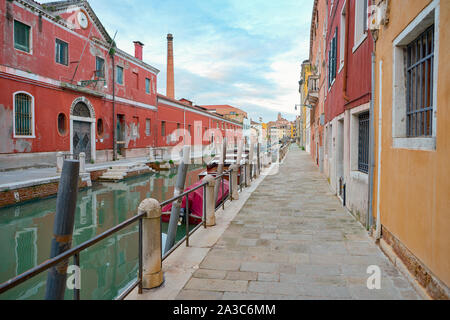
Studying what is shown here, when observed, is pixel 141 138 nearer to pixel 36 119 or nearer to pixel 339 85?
pixel 36 119

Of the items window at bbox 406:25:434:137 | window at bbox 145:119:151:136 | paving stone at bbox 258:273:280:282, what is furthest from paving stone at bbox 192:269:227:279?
window at bbox 145:119:151:136

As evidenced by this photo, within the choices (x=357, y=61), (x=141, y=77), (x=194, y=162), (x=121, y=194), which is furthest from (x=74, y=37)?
(x=357, y=61)

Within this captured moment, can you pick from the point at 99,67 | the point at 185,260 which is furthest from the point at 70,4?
the point at 185,260

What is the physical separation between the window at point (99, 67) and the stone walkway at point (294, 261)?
16.9 m

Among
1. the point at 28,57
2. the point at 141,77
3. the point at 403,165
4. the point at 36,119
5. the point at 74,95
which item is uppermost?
the point at 141,77

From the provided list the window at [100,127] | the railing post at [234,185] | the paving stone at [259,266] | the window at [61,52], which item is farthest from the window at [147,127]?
the paving stone at [259,266]

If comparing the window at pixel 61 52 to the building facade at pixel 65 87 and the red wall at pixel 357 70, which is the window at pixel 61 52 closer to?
the building facade at pixel 65 87

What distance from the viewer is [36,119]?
49.8 feet

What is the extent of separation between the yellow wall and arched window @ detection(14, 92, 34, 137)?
1466 centimetres

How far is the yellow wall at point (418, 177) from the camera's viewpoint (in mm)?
2672

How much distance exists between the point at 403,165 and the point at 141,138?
2375cm

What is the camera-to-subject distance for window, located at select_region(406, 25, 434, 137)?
3385 mm

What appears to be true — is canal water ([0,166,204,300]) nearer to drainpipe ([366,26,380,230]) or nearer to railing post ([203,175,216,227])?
railing post ([203,175,216,227])
